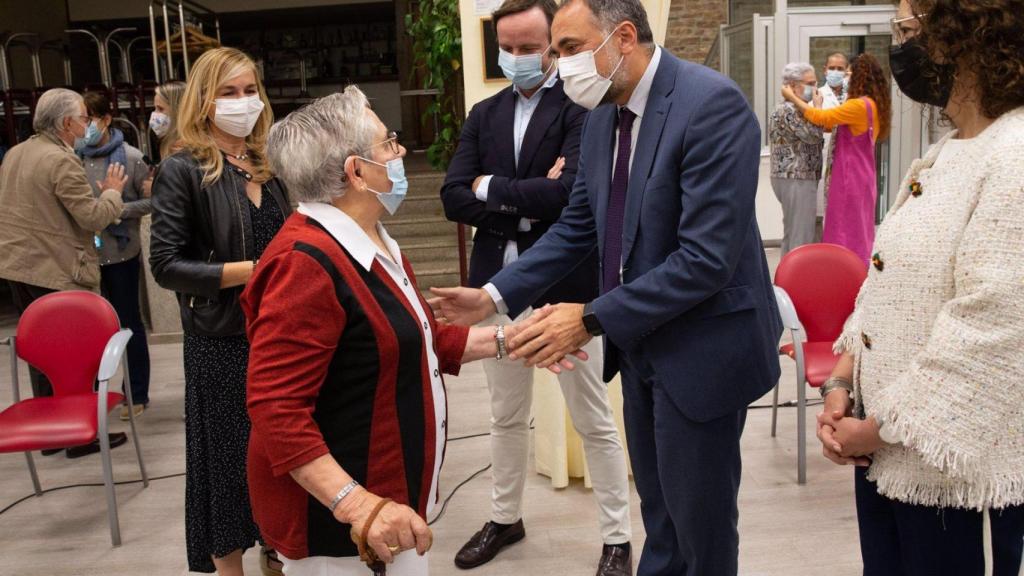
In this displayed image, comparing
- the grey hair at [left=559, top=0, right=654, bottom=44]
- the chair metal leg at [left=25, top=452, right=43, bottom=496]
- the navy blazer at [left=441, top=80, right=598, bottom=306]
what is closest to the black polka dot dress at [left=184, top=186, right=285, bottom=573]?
the navy blazer at [left=441, top=80, right=598, bottom=306]

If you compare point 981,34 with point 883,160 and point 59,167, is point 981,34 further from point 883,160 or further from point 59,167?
point 883,160

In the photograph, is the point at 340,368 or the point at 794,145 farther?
the point at 794,145

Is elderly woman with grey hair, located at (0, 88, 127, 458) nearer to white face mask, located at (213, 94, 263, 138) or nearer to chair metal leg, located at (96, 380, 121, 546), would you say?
chair metal leg, located at (96, 380, 121, 546)

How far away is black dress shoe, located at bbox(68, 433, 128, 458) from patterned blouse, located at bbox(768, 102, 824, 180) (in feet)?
16.5

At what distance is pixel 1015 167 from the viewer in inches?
48.6

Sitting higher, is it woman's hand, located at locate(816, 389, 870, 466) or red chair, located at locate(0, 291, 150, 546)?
woman's hand, located at locate(816, 389, 870, 466)

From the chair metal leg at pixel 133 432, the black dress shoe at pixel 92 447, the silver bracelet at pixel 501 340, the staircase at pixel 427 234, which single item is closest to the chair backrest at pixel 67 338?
the chair metal leg at pixel 133 432

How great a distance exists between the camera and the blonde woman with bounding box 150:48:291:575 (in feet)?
7.91

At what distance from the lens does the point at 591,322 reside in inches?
73.7

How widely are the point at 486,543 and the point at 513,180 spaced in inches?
49.9

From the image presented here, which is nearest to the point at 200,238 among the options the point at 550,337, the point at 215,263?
the point at 215,263

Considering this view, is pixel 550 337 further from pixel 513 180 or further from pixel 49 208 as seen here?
pixel 49 208

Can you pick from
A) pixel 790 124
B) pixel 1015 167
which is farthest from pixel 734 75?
pixel 1015 167

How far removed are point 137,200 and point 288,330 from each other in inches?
150
